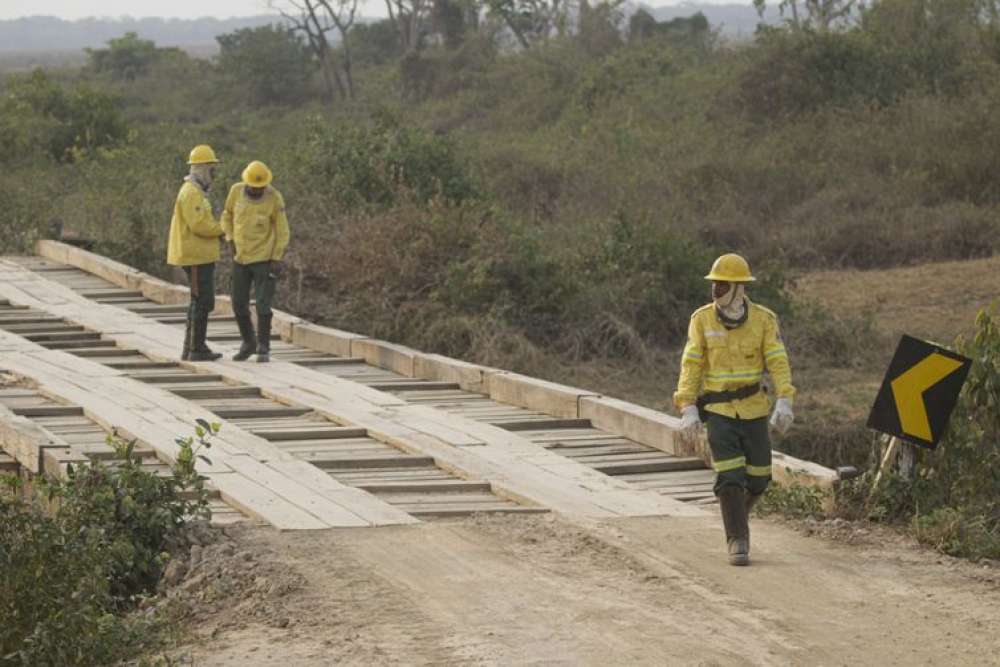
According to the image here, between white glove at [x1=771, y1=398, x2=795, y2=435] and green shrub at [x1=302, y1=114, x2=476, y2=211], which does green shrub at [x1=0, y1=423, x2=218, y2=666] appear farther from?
green shrub at [x1=302, y1=114, x2=476, y2=211]

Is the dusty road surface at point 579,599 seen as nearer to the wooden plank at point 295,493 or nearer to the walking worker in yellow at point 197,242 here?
the wooden plank at point 295,493

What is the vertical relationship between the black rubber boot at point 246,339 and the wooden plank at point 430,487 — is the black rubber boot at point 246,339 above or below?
above

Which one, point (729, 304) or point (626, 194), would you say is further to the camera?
point (626, 194)

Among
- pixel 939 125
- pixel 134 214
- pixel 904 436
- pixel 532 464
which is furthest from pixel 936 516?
pixel 939 125

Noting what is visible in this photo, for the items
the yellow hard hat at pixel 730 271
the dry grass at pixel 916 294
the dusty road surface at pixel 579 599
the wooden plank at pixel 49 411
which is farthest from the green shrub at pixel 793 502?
the dry grass at pixel 916 294

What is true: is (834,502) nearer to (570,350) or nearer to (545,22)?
(570,350)

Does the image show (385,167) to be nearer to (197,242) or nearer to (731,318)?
(197,242)

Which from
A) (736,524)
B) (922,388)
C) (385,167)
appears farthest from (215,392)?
(385,167)

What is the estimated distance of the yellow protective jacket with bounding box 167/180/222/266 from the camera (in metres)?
14.8

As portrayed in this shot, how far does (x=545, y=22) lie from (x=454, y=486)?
5274cm

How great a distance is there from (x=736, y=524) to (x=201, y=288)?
23.4 ft

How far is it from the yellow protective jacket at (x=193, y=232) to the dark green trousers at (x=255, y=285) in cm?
26

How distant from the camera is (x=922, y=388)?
31.7 ft

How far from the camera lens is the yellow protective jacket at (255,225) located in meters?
14.9
